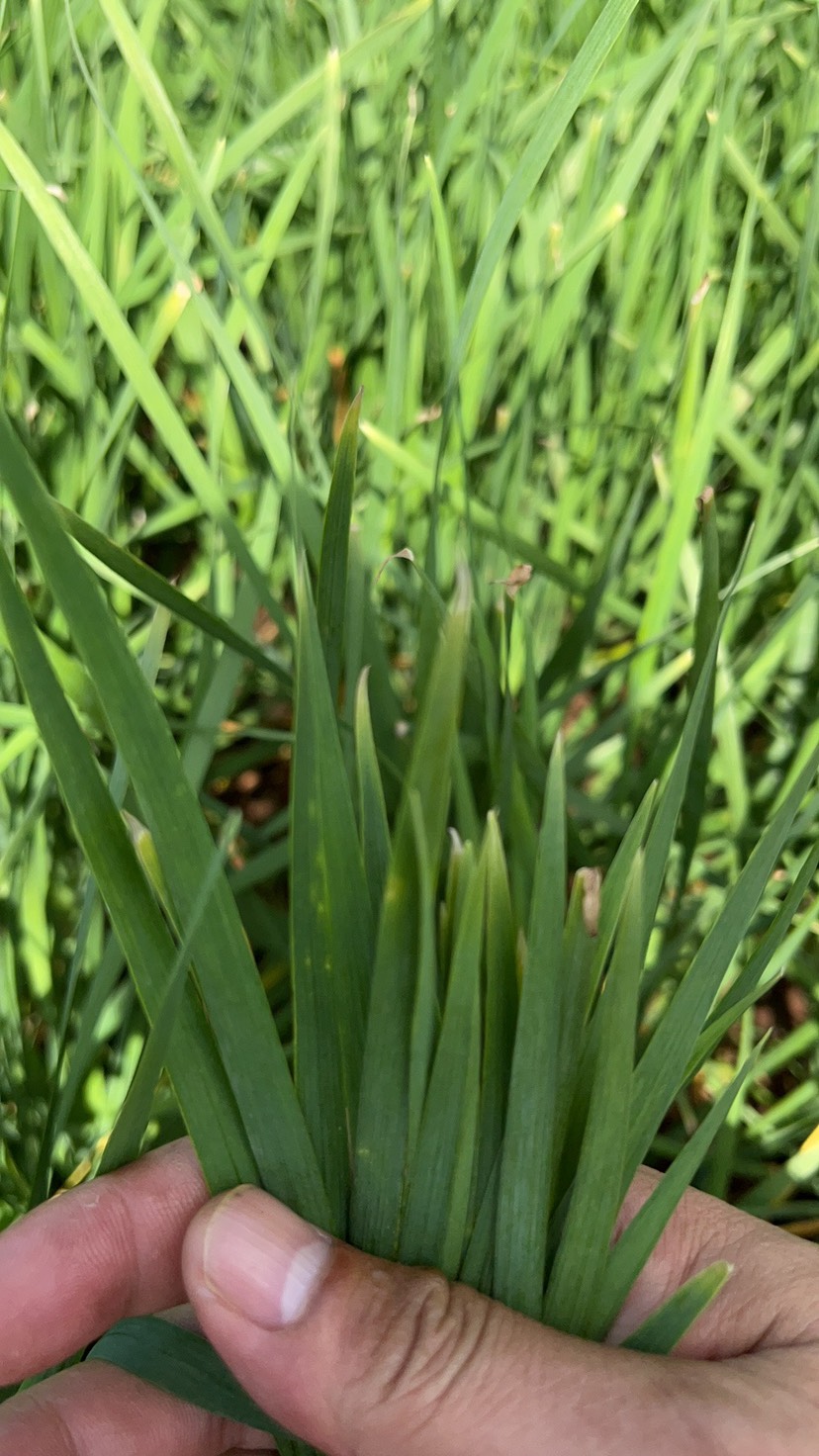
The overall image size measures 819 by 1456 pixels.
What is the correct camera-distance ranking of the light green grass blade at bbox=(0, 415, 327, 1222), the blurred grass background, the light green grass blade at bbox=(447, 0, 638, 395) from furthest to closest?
1. the blurred grass background
2. the light green grass blade at bbox=(447, 0, 638, 395)
3. the light green grass blade at bbox=(0, 415, 327, 1222)

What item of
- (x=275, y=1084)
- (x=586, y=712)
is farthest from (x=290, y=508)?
(x=586, y=712)

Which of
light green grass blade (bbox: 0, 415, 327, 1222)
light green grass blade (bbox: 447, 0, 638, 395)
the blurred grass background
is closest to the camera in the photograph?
light green grass blade (bbox: 0, 415, 327, 1222)

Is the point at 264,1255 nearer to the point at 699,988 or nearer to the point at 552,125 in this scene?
the point at 699,988

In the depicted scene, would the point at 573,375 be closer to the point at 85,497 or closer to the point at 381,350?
the point at 381,350

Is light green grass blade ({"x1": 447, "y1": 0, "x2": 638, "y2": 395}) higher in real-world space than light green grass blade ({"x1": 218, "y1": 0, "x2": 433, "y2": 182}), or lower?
lower

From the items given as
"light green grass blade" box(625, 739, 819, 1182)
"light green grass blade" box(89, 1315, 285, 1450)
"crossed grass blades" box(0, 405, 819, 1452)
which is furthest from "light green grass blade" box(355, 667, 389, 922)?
"light green grass blade" box(89, 1315, 285, 1450)

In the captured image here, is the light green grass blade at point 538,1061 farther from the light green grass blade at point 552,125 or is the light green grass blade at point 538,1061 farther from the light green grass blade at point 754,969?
the light green grass blade at point 552,125

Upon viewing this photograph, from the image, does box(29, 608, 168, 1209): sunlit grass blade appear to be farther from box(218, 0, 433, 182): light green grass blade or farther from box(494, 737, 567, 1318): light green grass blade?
box(218, 0, 433, 182): light green grass blade

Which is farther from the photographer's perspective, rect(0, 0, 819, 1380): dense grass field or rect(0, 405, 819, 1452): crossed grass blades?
rect(0, 0, 819, 1380): dense grass field
